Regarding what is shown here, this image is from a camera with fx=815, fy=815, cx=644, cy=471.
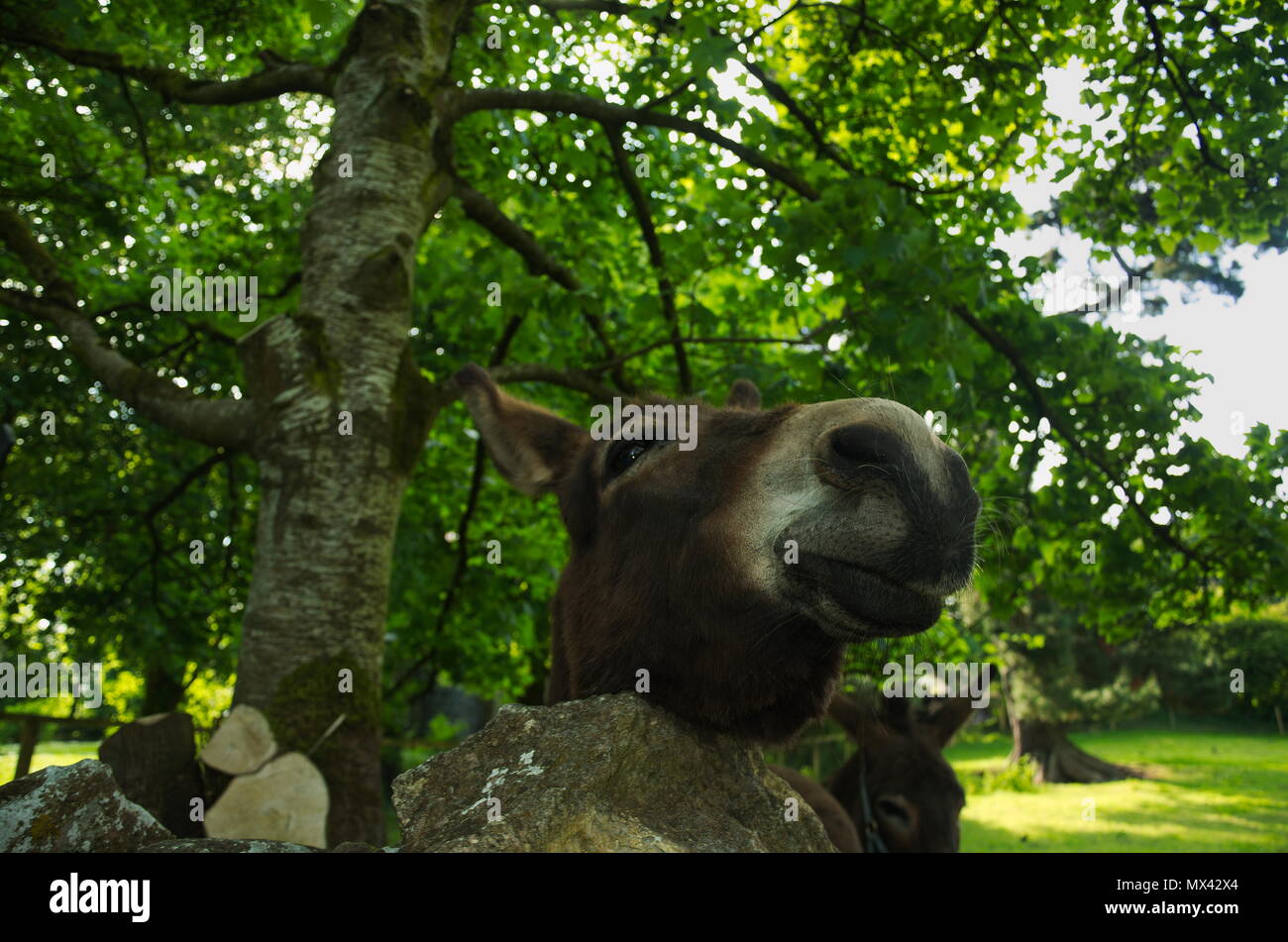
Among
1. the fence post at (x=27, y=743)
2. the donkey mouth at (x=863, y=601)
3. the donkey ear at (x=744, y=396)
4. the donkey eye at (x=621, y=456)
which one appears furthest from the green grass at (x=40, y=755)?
the donkey mouth at (x=863, y=601)

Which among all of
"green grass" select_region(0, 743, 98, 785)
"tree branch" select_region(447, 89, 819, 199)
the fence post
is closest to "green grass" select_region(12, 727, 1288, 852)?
"green grass" select_region(0, 743, 98, 785)

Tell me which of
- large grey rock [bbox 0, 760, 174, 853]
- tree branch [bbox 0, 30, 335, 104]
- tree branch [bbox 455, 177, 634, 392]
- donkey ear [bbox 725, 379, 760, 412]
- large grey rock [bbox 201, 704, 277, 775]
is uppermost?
tree branch [bbox 0, 30, 335, 104]

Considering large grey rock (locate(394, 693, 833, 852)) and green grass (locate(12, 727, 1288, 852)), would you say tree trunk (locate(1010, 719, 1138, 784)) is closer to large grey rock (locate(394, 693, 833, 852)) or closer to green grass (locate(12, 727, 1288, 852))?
green grass (locate(12, 727, 1288, 852))

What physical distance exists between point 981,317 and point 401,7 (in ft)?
17.8

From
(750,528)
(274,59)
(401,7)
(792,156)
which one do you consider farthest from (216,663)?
(750,528)

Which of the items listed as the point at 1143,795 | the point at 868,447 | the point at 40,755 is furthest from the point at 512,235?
the point at 1143,795

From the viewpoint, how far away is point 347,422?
18.0 ft

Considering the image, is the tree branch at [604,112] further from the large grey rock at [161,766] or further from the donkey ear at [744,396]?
the large grey rock at [161,766]

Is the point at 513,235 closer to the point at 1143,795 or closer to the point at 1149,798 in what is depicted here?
the point at 1149,798

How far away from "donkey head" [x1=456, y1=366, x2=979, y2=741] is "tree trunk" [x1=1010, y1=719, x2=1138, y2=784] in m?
20.9

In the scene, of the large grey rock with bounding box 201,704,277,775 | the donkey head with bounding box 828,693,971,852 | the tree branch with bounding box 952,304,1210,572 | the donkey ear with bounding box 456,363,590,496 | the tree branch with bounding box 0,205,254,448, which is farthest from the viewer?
the tree branch with bounding box 952,304,1210,572

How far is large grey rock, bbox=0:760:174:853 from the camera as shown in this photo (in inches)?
77.7
